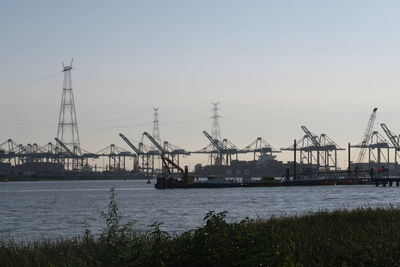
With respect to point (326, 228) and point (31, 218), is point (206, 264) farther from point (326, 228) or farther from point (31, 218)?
point (31, 218)

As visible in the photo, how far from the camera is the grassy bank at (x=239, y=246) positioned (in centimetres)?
1417

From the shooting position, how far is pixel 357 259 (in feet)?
57.8

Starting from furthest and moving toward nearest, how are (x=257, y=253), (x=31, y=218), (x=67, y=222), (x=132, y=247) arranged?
(x=31, y=218)
(x=67, y=222)
(x=132, y=247)
(x=257, y=253)

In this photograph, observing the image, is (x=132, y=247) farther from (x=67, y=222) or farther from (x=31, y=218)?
(x=31, y=218)

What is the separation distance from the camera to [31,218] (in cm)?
5894

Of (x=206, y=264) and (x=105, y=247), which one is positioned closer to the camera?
(x=206, y=264)

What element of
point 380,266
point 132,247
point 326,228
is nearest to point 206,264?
point 132,247

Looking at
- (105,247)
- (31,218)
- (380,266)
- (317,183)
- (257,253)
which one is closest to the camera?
(257,253)

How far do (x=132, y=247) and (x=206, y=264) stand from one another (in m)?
2.30

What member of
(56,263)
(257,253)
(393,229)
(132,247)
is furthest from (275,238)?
(393,229)

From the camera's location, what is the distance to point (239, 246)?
46.8ft

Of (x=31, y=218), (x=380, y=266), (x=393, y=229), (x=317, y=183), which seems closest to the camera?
(x=380, y=266)

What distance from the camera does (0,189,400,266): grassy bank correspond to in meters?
14.2

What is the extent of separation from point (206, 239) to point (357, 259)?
15.5 ft
